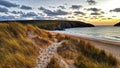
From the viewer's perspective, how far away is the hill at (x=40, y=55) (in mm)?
7777

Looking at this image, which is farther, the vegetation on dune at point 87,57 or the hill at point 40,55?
the vegetation on dune at point 87,57

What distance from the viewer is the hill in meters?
7.78

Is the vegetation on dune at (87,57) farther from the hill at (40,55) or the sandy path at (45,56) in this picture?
the sandy path at (45,56)

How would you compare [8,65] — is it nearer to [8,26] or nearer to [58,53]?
[58,53]

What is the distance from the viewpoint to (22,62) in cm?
770

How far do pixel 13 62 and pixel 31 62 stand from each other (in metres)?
0.79

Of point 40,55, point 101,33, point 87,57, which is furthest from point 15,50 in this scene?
point 101,33

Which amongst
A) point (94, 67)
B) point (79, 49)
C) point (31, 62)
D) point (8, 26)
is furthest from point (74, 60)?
point (8, 26)

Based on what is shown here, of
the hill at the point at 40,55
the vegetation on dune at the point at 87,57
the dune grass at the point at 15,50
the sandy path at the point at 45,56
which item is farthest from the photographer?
the vegetation on dune at the point at 87,57

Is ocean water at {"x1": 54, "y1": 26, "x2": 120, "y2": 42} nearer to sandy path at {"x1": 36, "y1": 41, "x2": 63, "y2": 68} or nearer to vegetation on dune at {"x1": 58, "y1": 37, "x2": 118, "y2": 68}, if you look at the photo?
vegetation on dune at {"x1": 58, "y1": 37, "x2": 118, "y2": 68}

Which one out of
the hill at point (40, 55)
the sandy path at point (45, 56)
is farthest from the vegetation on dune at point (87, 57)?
the sandy path at point (45, 56)

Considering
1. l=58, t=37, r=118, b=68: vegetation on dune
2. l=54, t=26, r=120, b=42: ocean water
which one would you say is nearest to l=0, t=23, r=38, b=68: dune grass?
l=58, t=37, r=118, b=68: vegetation on dune

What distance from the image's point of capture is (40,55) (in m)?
9.45

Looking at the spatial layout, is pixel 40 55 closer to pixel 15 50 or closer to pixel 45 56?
pixel 45 56
